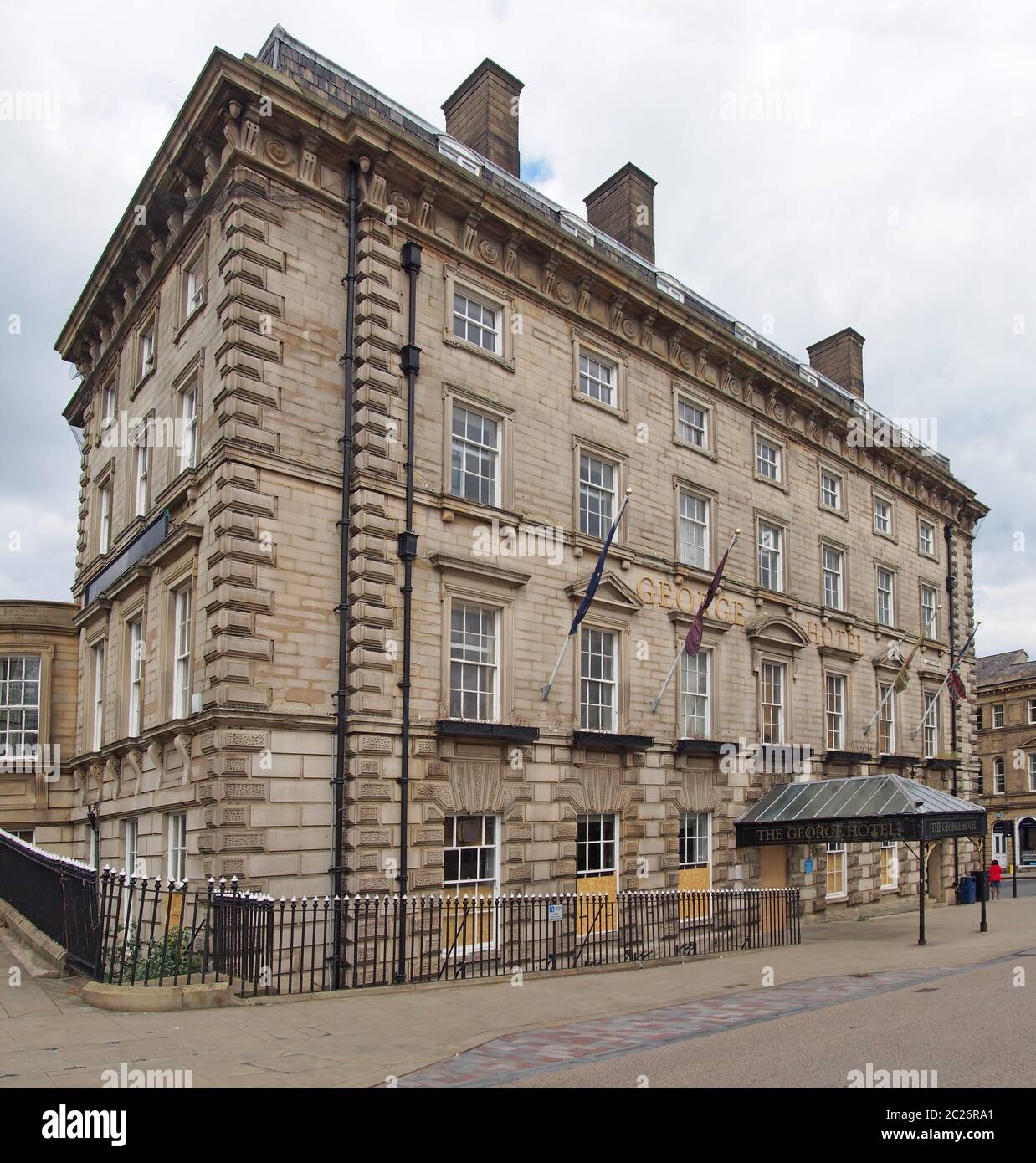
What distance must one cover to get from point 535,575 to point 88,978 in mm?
10513

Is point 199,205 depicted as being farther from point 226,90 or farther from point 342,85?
point 342,85

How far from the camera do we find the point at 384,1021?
11648 mm

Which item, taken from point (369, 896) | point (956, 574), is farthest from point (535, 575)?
point (956, 574)

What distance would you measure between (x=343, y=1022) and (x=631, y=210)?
2217 centimetres

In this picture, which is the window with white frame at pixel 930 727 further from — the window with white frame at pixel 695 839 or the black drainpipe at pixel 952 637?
the window with white frame at pixel 695 839

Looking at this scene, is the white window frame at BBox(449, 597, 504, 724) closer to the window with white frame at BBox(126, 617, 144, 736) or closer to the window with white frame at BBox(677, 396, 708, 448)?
the window with white frame at BBox(126, 617, 144, 736)

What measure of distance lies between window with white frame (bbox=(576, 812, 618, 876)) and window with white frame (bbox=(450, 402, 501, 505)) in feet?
21.7

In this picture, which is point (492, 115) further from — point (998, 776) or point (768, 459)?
point (998, 776)

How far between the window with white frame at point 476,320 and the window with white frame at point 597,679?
6.02 meters

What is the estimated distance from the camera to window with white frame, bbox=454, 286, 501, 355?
20141 mm

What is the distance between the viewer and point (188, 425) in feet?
63.1

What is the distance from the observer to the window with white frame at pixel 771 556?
26875mm

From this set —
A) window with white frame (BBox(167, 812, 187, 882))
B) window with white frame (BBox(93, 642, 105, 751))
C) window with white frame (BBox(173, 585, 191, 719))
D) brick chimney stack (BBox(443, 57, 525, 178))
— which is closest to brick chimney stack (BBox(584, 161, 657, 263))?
brick chimney stack (BBox(443, 57, 525, 178))

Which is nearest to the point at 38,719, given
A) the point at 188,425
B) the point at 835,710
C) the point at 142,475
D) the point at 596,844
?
the point at 142,475
